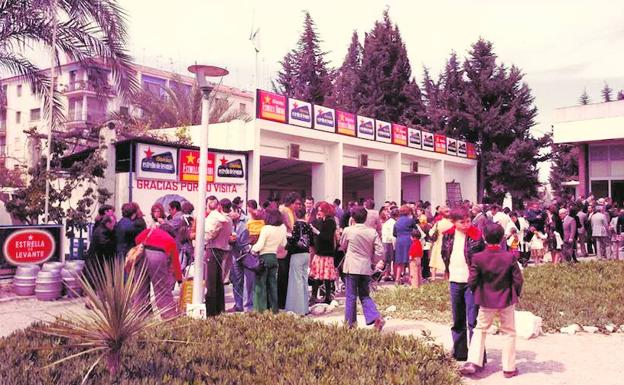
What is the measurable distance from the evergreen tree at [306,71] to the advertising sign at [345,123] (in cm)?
2326

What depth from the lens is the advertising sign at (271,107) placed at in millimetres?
19031

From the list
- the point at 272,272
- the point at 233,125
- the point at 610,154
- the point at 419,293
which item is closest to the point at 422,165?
the point at 610,154

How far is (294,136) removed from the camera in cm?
2102

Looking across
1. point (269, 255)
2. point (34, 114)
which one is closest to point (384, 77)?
point (34, 114)

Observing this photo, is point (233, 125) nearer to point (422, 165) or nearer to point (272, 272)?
point (272, 272)

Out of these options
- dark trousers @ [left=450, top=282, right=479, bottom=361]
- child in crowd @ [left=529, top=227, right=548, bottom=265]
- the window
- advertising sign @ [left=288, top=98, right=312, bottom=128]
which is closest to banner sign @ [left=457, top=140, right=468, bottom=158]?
advertising sign @ [left=288, top=98, right=312, bottom=128]

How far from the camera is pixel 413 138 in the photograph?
27.9 m

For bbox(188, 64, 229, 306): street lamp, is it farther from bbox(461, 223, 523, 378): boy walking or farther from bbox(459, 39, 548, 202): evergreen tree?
bbox(459, 39, 548, 202): evergreen tree

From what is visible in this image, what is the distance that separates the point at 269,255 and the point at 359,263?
159 cm

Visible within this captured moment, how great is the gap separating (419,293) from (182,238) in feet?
14.3

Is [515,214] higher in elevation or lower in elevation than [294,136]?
lower

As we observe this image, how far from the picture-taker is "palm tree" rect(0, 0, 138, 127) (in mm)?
11766

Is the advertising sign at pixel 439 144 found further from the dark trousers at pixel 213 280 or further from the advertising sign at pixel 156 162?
the dark trousers at pixel 213 280

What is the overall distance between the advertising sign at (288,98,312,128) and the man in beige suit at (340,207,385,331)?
1370 centimetres
